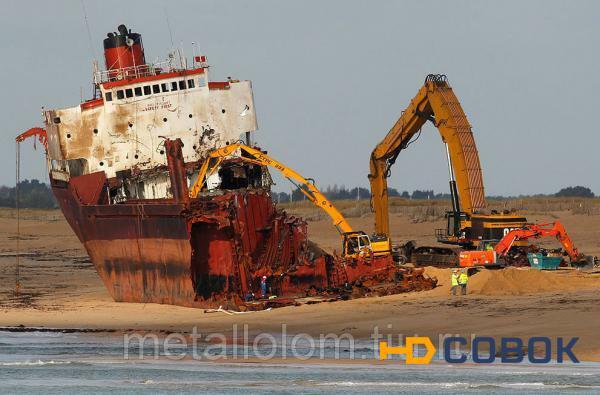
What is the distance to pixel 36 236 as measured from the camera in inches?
3300

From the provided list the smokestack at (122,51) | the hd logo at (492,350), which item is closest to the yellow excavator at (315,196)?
the smokestack at (122,51)

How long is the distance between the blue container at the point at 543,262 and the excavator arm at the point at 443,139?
4.27 meters

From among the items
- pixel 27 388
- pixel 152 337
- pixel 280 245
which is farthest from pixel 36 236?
pixel 27 388

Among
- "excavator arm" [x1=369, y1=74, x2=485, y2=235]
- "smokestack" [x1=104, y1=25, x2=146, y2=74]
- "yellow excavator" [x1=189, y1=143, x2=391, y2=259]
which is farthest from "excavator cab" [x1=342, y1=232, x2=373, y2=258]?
"smokestack" [x1=104, y1=25, x2=146, y2=74]

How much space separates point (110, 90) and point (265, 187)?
20.2ft

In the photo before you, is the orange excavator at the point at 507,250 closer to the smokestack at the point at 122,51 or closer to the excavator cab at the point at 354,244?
the excavator cab at the point at 354,244

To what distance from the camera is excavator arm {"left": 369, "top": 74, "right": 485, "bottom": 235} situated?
43.9m

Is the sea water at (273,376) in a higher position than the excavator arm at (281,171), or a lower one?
lower

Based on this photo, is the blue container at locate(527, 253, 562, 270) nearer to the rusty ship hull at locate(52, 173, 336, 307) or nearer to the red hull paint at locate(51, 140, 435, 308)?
the red hull paint at locate(51, 140, 435, 308)

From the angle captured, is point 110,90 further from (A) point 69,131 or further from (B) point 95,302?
(B) point 95,302

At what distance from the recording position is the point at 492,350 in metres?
26.6

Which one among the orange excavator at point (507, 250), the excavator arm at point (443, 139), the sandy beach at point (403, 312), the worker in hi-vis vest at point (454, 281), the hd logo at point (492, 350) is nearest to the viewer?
the hd logo at point (492, 350)

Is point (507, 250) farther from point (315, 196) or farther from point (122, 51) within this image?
point (122, 51)

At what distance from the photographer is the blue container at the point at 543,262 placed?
39719mm
